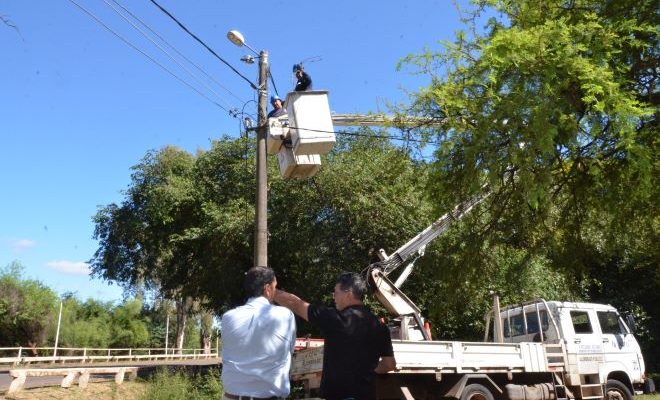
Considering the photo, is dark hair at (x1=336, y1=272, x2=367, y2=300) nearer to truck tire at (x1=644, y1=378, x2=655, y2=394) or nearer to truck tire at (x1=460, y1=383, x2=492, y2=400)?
truck tire at (x1=460, y1=383, x2=492, y2=400)

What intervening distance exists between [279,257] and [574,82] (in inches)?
659

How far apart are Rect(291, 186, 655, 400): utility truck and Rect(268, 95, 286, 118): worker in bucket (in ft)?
11.8

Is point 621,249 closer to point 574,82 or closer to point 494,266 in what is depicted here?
point 494,266

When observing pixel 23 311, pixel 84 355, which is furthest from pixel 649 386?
pixel 23 311

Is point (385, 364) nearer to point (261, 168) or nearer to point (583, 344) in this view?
point (261, 168)

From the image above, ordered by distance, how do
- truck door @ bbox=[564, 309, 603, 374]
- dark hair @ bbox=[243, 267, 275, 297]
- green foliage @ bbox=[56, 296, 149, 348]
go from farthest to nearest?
1. green foliage @ bbox=[56, 296, 149, 348]
2. truck door @ bbox=[564, 309, 603, 374]
3. dark hair @ bbox=[243, 267, 275, 297]

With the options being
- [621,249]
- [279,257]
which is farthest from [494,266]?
[279,257]

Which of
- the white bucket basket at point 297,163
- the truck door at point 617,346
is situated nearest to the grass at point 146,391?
the white bucket basket at point 297,163

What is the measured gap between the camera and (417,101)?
9008mm

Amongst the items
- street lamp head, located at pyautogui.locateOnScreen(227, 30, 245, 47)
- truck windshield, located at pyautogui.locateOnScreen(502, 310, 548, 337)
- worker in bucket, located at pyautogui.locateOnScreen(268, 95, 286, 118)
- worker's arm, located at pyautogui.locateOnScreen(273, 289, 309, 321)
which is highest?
street lamp head, located at pyautogui.locateOnScreen(227, 30, 245, 47)

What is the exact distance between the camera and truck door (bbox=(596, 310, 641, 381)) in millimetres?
12797

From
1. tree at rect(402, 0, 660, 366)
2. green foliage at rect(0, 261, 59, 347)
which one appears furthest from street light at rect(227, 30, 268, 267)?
green foliage at rect(0, 261, 59, 347)

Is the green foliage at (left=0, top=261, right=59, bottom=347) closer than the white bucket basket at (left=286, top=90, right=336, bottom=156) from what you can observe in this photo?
No

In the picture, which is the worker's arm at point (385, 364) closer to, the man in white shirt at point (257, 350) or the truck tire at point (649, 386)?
the man in white shirt at point (257, 350)
